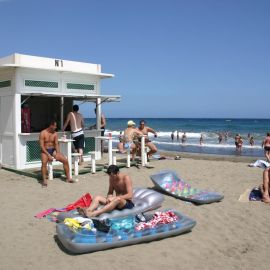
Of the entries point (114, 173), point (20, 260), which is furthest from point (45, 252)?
point (114, 173)

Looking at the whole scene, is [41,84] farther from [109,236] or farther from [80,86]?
[109,236]

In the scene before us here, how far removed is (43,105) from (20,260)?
9181 mm

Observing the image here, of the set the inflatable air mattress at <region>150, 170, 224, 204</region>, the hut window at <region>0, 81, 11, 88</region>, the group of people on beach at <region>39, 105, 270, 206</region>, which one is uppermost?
the hut window at <region>0, 81, 11, 88</region>

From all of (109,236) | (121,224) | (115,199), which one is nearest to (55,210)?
(115,199)

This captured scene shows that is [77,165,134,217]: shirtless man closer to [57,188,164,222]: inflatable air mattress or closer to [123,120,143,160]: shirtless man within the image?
[57,188,164,222]: inflatable air mattress

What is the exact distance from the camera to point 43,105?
42.6 feet

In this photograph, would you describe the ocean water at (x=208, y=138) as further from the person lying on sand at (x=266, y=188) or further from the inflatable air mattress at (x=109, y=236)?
the inflatable air mattress at (x=109, y=236)

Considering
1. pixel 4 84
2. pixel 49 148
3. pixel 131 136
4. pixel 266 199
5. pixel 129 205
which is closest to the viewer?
pixel 129 205

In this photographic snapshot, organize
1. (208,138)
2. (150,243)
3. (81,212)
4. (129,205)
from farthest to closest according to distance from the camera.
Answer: (208,138) < (129,205) < (81,212) < (150,243)

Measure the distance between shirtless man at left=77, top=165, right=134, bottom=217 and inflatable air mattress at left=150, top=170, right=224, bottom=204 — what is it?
64.1 inches

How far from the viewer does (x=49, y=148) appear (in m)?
8.73

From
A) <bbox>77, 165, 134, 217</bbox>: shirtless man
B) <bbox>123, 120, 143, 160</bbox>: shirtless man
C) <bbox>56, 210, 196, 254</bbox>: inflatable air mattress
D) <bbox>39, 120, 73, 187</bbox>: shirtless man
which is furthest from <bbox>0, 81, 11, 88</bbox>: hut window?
<bbox>56, 210, 196, 254</bbox>: inflatable air mattress

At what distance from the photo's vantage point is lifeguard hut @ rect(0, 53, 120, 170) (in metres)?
10.0

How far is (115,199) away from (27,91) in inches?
220
